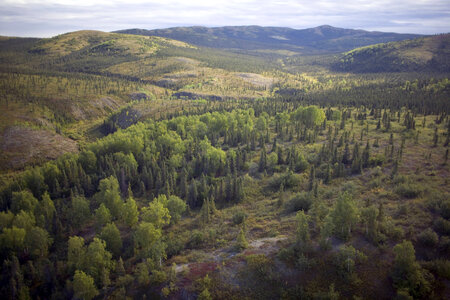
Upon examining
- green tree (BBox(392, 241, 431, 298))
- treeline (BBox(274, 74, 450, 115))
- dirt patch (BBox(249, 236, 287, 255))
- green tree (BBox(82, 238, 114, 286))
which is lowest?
green tree (BBox(82, 238, 114, 286))

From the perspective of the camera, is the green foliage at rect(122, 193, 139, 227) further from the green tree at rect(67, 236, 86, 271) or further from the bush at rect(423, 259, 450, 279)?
the bush at rect(423, 259, 450, 279)

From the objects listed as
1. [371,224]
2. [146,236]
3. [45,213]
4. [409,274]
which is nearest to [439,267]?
[409,274]

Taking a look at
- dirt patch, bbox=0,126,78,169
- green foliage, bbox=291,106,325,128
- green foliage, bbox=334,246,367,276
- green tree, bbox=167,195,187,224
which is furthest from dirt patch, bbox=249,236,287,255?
dirt patch, bbox=0,126,78,169

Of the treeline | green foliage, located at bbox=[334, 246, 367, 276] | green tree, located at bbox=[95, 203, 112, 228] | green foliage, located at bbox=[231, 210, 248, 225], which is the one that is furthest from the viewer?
the treeline

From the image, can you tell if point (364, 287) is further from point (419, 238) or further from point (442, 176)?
point (442, 176)

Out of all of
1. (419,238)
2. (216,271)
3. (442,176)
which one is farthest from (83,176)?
(442,176)

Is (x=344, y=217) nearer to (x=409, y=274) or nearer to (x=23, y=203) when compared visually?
(x=409, y=274)
